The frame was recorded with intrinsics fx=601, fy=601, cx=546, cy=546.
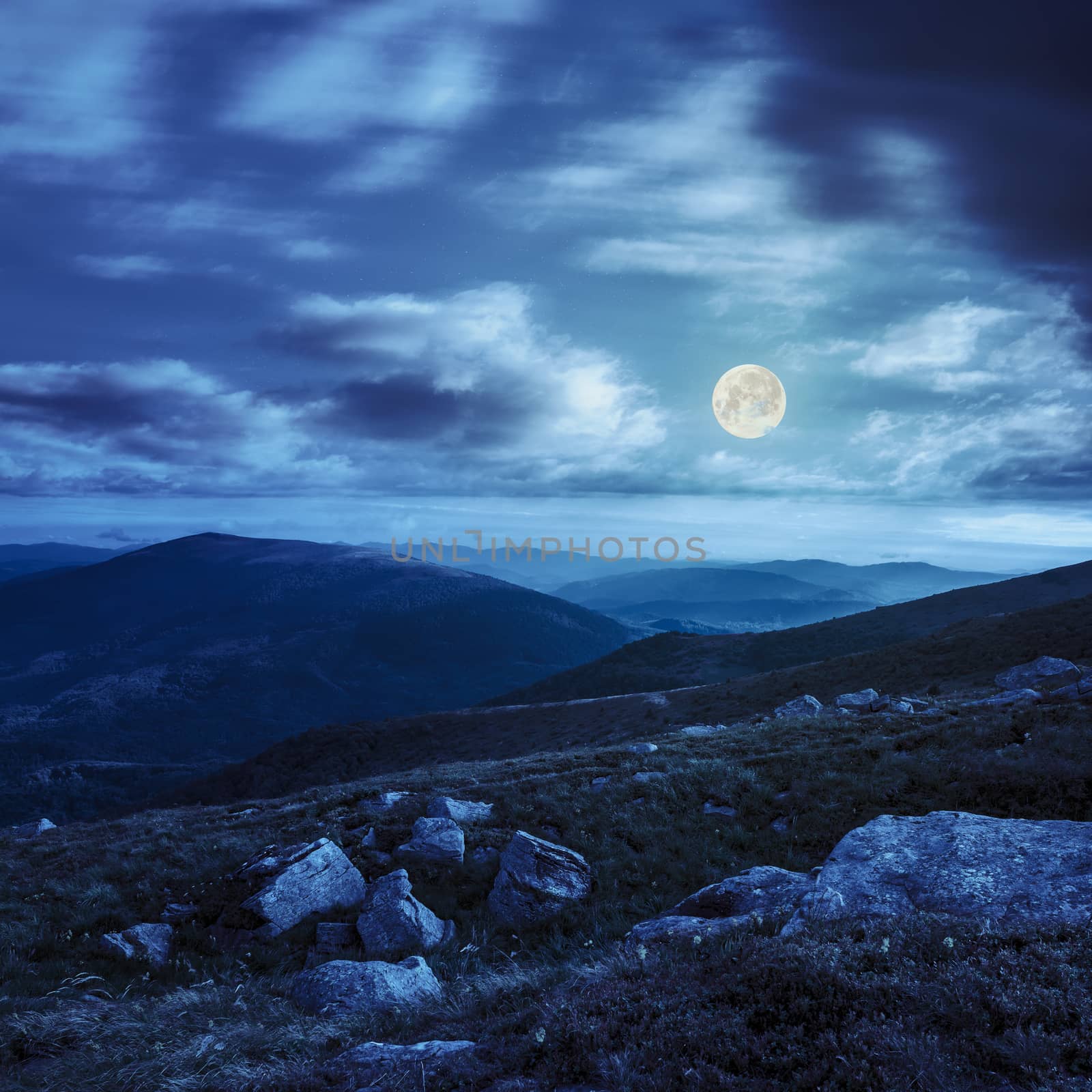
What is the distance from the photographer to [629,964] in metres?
7.14

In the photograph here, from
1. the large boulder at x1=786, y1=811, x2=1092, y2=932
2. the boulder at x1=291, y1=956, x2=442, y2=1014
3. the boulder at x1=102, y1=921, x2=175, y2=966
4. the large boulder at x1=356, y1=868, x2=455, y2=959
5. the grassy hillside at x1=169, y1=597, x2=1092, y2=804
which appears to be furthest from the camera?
the grassy hillside at x1=169, y1=597, x2=1092, y2=804

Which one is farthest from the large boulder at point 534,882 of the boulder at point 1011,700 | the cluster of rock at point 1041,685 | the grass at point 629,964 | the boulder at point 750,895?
the boulder at point 1011,700

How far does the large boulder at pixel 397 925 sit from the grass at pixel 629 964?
1.97ft

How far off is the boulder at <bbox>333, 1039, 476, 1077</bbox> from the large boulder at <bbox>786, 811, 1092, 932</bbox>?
4152 millimetres

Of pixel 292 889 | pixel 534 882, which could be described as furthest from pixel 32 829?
pixel 534 882

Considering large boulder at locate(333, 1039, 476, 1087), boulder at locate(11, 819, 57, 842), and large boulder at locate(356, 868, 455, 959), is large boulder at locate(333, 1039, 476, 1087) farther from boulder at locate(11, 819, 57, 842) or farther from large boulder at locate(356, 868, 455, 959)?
boulder at locate(11, 819, 57, 842)

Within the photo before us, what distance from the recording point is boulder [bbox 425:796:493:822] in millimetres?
16500

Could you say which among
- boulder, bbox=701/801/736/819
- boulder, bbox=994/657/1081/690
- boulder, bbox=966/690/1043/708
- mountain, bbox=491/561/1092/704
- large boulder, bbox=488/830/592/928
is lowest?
mountain, bbox=491/561/1092/704

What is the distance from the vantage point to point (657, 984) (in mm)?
6477

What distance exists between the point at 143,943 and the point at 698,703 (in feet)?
145

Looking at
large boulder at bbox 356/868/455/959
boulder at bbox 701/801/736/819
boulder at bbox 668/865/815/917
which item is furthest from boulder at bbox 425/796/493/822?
boulder at bbox 668/865/815/917

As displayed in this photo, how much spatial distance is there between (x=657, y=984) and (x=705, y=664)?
329 ft

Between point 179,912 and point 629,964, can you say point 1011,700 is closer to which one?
point 629,964

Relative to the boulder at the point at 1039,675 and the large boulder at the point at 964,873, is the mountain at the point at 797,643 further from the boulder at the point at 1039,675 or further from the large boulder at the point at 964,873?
the large boulder at the point at 964,873
